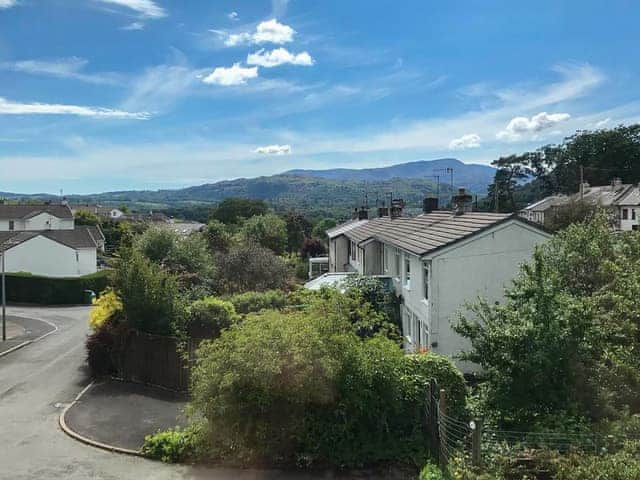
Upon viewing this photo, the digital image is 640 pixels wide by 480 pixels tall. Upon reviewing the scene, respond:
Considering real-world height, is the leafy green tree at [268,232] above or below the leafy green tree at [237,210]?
below

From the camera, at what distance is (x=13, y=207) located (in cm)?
8806

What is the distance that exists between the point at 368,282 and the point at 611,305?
13.5 metres

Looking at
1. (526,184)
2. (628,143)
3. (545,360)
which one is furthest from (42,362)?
(526,184)

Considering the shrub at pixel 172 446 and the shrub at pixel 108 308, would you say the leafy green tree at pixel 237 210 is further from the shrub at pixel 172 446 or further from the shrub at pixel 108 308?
the shrub at pixel 172 446

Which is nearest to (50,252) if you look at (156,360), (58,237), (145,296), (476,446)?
(58,237)

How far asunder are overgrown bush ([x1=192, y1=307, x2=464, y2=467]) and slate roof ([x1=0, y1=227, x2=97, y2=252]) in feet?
165

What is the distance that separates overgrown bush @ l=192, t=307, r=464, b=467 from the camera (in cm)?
1138

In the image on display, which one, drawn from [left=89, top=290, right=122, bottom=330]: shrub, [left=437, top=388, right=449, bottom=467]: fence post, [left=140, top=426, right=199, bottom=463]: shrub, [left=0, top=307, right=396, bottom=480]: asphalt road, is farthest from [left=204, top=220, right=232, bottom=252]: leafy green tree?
[left=437, top=388, right=449, bottom=467]: fence post

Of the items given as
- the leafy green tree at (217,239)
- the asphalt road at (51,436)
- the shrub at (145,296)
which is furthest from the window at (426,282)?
the leafy green tree at (217,239)

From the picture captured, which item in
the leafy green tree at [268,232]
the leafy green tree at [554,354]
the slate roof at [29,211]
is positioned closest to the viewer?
the leafy green tree at [554,354]

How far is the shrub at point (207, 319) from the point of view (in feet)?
72.6

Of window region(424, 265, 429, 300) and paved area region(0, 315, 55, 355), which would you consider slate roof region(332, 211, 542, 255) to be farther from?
paved area region(0, 315, 55, 355)

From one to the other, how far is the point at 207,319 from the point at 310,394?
37.6ft

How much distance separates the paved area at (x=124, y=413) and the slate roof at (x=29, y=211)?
7626cm
